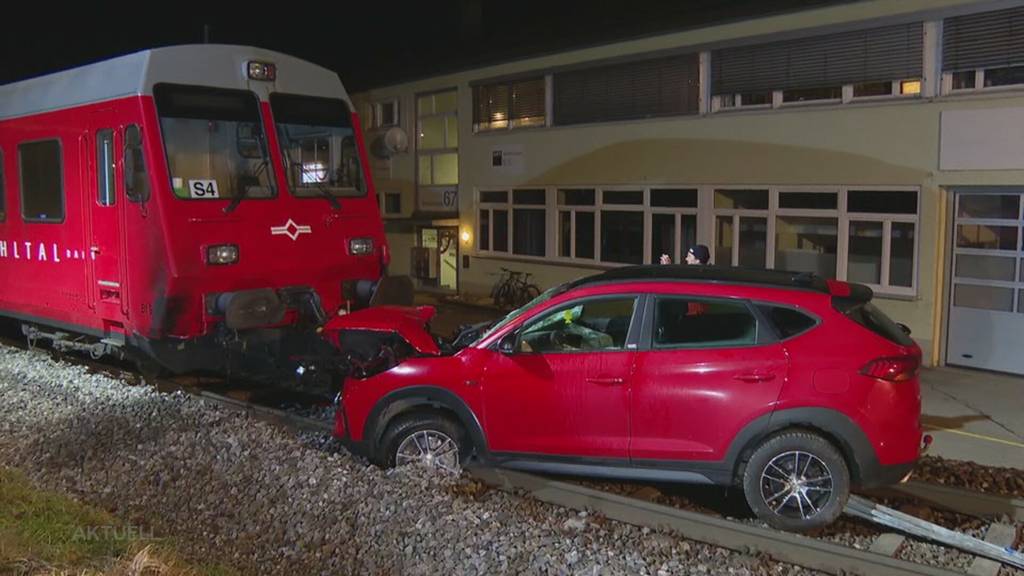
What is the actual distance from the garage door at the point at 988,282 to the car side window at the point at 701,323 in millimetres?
7218

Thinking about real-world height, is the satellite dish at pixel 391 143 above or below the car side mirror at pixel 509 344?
above

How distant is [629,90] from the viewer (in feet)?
51.5

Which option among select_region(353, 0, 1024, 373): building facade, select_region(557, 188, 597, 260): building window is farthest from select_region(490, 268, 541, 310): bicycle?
select_region(557, 188, 597, 260): building window

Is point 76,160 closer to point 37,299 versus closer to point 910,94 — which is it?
point 37,299

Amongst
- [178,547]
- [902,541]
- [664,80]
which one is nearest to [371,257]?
[178,547]

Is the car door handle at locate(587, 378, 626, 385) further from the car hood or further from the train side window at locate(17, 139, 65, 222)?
the train side window at locate(17, 139, 65, 222)

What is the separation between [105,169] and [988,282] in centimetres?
1075

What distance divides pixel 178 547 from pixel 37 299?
6527mm

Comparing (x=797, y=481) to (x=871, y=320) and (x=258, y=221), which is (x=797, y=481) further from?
(x=258, y=221)

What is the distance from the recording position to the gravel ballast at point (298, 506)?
16.4 feet

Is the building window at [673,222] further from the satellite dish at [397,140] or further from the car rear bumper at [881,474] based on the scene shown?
the car rear bumper at [881,474]

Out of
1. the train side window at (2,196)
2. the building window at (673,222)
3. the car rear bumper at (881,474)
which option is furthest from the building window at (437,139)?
the car rear bumper at (881,474)

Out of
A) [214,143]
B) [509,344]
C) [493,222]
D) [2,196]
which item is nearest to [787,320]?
[509,344]

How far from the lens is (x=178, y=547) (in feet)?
16.9
